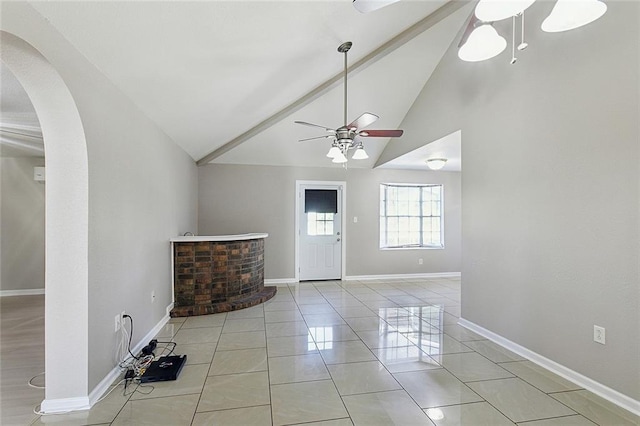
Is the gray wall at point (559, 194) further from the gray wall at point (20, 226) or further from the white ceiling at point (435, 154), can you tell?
the gray wall at point (20, 226)

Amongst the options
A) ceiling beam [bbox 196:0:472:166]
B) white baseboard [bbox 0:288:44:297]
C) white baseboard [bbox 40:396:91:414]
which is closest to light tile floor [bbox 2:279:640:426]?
white baseboard [bbox 40:396:91:414]

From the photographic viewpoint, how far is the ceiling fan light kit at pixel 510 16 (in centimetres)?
127

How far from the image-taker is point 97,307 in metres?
2.15

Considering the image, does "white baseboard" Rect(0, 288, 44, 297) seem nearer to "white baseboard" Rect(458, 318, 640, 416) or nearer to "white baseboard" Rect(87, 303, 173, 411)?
"white baseboard" Rect(87, 303, 173, 411)

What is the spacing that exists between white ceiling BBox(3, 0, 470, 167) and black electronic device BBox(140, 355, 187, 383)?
2379 mm

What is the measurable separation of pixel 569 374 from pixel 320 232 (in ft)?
14.5

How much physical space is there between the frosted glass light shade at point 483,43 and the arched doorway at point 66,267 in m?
2.44

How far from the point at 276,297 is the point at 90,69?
3.85m

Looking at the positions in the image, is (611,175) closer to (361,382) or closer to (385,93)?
(361,382)

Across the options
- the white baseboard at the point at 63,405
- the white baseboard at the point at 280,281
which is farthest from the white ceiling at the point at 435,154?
the white baseboard at the point at 63,405

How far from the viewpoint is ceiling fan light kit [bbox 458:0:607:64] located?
1.27 metres

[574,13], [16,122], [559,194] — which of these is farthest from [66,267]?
[559,194]

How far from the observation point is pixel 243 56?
2604 millimetres

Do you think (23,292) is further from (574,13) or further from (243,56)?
(574,13)
